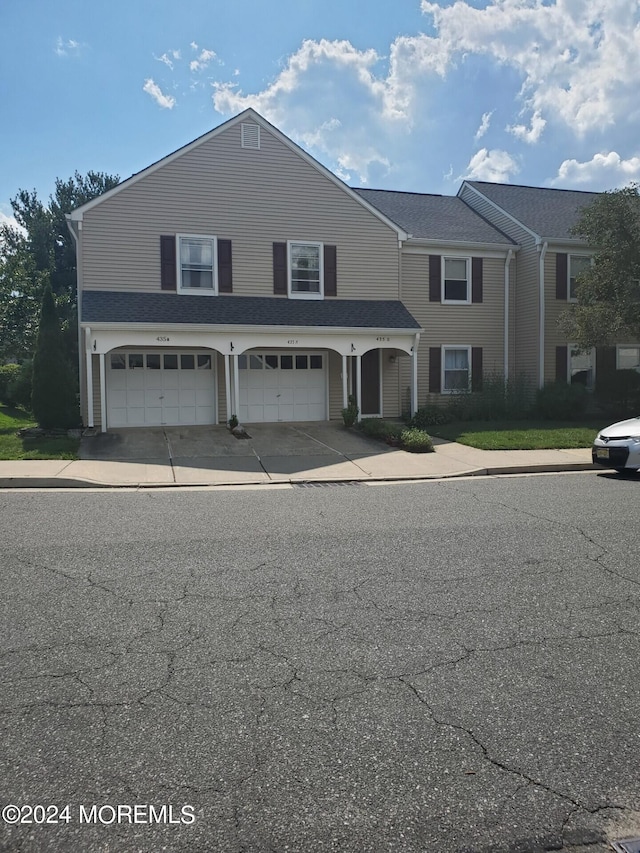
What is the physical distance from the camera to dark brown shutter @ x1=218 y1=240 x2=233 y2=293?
63.8 ft

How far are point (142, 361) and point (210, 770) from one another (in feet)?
56.9

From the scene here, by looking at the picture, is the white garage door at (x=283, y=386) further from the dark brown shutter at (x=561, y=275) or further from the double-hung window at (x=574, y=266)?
the double-hung window at (x=574, y=266)

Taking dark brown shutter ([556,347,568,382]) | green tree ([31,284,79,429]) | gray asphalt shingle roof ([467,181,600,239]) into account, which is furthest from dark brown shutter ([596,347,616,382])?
green tree ([31,284,79,429])

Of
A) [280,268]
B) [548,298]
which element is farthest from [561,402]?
[280,268]

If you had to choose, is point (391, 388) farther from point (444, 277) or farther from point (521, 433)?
point (521, 433)

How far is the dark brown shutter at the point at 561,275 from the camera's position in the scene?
22.4 meters

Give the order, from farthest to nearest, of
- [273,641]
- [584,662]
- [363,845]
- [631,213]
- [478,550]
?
[631,213] → [478,550] → [273,641] → [584,662] → [363,845]

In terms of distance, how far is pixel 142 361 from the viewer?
19.2m

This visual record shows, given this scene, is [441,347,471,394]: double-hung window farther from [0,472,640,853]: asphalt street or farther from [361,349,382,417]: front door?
[0,472,640,853]: asphalt street

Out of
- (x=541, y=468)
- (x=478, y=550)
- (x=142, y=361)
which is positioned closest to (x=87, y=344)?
(x=142, y=361)

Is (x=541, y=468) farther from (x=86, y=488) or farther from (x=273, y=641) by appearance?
(x=273, y=641)

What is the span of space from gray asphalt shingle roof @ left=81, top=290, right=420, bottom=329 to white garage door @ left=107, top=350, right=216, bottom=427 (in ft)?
5.54

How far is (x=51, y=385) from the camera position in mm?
16875

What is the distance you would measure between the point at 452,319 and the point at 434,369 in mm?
1929
